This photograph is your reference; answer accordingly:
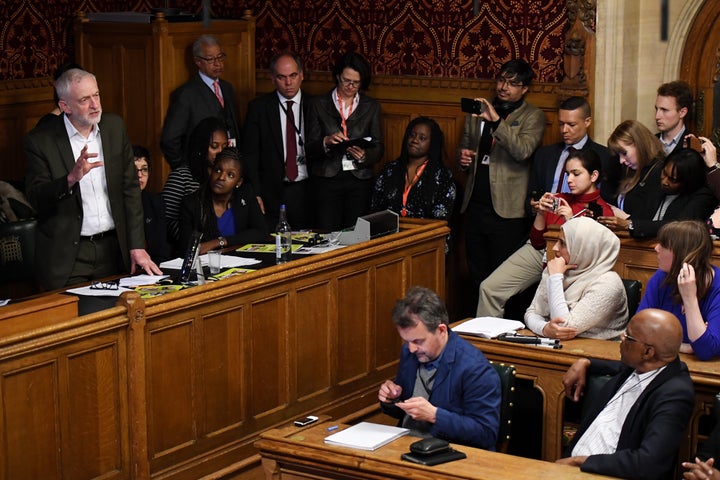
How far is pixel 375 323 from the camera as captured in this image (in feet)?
22.7

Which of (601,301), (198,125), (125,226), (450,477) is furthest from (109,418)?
(198,125)

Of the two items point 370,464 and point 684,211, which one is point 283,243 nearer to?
point 684,211

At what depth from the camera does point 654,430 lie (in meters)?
4.45

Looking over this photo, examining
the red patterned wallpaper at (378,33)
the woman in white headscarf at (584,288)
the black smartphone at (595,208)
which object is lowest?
the woman in white headscarf at (584,288)

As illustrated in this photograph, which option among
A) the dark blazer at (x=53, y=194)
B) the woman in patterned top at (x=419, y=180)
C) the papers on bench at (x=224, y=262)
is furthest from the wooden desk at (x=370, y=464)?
the woman in patterned top at (x=419, y=180)

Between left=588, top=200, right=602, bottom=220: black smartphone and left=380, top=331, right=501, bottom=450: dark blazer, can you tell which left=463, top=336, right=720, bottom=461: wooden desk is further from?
left=588, top=200, right=602, bottom=220: black smartphone

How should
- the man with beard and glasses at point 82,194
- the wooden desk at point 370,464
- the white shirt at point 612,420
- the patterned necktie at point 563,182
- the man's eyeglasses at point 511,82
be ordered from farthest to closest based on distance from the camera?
the man's eyeglasses at point 511,82 < the patterned necktie at point 563,182 < the man with beard and glasses at point 82,194 < the white shirt at point 612,420 < the wooden desk at point 370,464

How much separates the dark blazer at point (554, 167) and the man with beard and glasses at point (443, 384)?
8.61 feet

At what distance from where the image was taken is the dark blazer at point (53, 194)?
19.9ft

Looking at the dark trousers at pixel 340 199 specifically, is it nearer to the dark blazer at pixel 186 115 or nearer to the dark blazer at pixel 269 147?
the dark blazer at pixel 269 147

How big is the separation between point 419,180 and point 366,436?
3.71 m

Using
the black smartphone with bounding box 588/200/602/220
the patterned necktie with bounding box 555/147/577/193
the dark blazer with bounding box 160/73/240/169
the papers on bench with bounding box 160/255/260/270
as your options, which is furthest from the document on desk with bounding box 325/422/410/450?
the dark blazer with bounding box 160/73/240/169

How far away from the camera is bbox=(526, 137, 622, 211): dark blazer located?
7348 millimetres

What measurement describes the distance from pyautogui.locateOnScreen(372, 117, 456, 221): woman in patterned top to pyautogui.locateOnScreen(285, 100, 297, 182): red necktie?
57 centimetres
